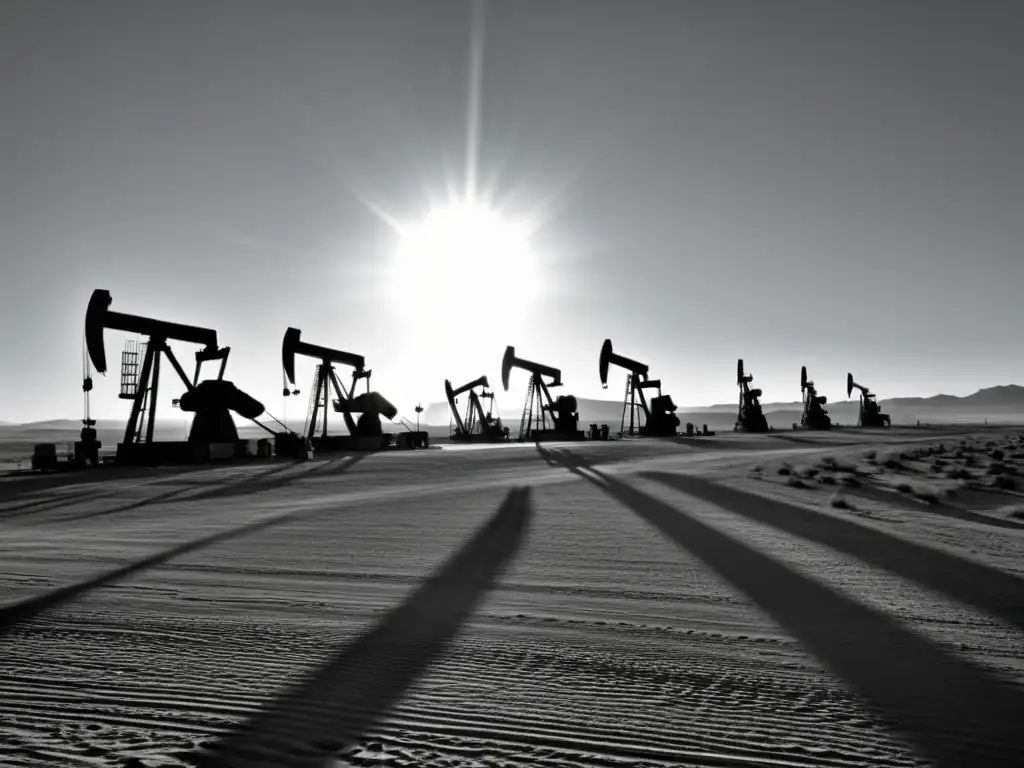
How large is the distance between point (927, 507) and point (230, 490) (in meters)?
14.1

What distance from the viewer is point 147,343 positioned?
24422mm

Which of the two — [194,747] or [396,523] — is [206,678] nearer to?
[194,747]

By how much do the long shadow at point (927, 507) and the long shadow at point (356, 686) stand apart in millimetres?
7343

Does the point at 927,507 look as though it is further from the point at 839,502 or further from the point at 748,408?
the point at 748,408

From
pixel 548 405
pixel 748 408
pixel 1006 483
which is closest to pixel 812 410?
pixel 748 408

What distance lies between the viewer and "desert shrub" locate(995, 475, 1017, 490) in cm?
1247

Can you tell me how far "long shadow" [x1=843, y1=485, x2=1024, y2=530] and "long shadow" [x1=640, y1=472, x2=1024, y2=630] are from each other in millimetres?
1677

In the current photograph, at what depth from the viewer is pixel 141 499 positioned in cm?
1359

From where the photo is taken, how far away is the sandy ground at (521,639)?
2980 mm

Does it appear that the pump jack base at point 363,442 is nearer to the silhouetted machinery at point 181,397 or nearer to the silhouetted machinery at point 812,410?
the silhouetted machinery at point 181,397

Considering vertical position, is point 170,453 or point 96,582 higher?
point 170,453

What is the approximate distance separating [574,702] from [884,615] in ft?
9.56

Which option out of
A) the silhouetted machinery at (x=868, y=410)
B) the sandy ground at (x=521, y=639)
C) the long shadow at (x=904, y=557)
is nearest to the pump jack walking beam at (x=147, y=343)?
the sandy ground at (x=521, y=639)

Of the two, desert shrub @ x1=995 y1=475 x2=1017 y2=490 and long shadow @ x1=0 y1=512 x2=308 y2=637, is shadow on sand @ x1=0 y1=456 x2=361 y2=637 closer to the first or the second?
long shadow @ x1=0 y1=512 x2=308 y2=637
